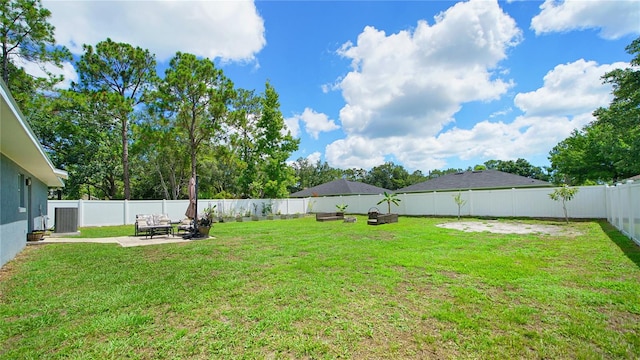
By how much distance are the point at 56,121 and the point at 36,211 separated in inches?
592

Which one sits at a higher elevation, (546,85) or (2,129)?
(546,85)

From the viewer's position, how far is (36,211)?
11117mm

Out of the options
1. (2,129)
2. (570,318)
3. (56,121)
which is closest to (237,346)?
(570,318)

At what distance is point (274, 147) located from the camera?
23469 mm

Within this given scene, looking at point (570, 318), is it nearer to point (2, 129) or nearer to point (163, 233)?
point (2, 129)

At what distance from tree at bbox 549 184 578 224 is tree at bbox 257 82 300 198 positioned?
665 inches

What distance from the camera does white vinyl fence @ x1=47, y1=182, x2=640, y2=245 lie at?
8.58 m

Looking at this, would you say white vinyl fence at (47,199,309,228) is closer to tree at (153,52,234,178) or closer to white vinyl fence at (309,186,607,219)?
tree at (153,52,234,178)

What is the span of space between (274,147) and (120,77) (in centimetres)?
1234

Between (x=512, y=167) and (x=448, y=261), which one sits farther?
(x=512, y=167)

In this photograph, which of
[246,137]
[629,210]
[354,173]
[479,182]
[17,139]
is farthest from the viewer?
[354,173]

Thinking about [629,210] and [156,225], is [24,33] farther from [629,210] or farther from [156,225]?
[629,210]

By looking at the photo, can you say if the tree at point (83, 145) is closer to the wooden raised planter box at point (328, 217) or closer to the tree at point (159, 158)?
the tree at point (159, 158)

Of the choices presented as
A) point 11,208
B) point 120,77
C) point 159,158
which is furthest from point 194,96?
point 11,208
